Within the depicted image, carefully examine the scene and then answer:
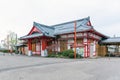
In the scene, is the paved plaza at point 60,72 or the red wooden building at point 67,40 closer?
the paved plaza at point 60,72

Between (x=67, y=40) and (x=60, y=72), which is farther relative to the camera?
(x=67, y=40)

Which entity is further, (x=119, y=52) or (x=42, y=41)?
(x=119, y=52)

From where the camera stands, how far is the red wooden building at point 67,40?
22359mm

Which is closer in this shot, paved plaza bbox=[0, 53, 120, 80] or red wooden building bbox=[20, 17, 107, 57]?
paved plaza bbox=[0, 53, 120, 80]

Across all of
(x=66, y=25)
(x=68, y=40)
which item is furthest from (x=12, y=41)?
(x=68, y=40)

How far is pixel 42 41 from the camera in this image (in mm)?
25172

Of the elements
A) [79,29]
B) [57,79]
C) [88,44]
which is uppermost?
[79,29]

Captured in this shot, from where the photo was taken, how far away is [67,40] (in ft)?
80.1

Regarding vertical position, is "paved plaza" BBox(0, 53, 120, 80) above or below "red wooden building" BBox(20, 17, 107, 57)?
below

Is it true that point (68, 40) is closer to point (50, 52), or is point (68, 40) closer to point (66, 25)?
point (50, 52)

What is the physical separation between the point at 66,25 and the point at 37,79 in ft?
77.9

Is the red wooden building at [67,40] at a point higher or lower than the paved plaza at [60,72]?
higher

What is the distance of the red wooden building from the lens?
73.4 feet

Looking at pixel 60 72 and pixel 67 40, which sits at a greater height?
pixel 67 40
